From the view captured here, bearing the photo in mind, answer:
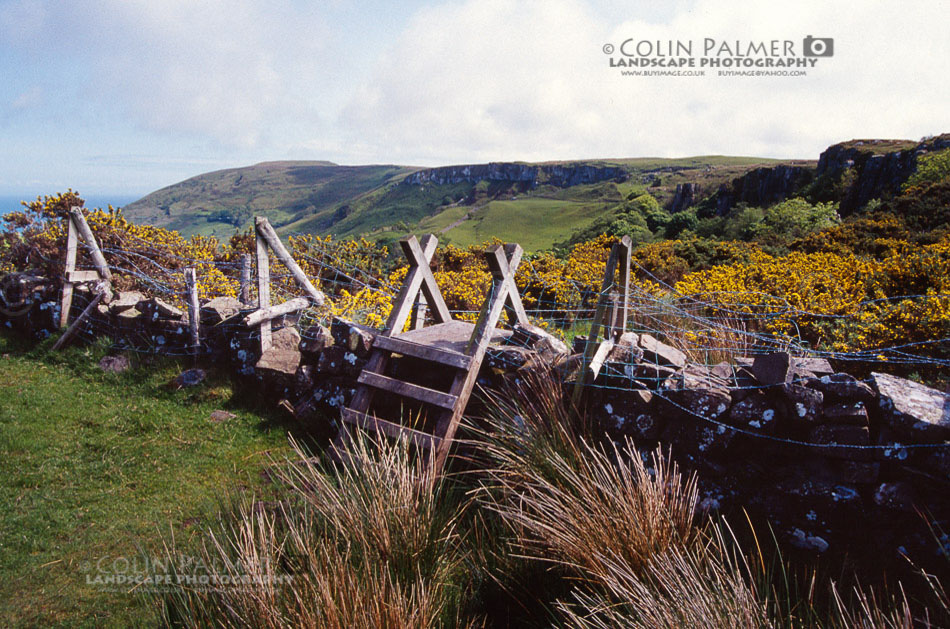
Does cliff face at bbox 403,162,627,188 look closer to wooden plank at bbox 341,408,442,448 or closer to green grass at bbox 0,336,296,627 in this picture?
green grass at bbox 0,336,296,627

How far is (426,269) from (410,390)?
1.55 m

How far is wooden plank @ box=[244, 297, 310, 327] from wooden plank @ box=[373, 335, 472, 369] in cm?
210

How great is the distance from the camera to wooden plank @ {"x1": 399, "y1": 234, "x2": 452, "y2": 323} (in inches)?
220

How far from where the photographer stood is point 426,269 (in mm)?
5871

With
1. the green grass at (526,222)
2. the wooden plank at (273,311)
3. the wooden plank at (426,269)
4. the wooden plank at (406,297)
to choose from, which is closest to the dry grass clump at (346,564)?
A: the wooden plank at (406,297)

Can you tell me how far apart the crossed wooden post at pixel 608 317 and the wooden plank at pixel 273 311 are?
4459mm

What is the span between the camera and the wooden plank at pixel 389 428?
4.63 m

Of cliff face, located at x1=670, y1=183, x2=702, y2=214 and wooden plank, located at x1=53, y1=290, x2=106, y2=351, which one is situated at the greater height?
cliff face, located at x1=670, y1=183, x2=702, y2=214

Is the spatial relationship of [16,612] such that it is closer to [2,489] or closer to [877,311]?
[2,489]

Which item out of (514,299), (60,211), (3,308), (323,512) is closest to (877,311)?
(514,299)

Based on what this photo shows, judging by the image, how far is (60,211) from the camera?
14.0 meters

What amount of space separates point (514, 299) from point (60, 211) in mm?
15029

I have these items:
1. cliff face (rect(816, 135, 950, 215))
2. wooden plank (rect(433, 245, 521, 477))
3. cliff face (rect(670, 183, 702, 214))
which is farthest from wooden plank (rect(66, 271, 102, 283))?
cliff face (rect(670, 183, 702, 214))

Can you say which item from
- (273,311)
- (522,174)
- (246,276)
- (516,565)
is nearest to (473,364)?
(516,565)
